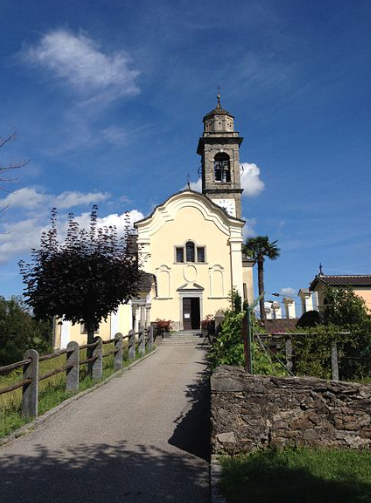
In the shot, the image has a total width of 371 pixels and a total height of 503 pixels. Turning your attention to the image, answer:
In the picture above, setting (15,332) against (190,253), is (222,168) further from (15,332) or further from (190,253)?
(15,332)

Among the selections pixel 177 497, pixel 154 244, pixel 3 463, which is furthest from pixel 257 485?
pixel 154 244

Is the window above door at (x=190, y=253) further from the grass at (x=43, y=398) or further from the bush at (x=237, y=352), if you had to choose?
the bush at (x=237, y=352)

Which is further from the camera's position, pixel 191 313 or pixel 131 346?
pixel 191 313

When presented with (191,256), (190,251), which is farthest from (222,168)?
(191,256)

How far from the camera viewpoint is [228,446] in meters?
6.03

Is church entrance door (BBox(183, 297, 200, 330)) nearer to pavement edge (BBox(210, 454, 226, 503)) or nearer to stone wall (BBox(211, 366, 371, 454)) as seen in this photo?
stone wall (BBox(211, 366, 371, 454))

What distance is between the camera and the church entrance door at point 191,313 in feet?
111

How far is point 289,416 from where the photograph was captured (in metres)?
6.07

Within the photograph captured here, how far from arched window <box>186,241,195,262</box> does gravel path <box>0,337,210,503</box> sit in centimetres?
2412

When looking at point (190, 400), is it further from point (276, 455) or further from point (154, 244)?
point (154, 244)

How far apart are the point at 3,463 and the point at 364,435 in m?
4.76

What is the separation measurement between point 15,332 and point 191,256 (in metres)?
16.0

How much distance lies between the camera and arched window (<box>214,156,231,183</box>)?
139 feet

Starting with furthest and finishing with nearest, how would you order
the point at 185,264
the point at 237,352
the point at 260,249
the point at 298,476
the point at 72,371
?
the point at 260,249 < the point at 185,264 < the point at 72,371 < the point at 237,352 < the point at 298,476
